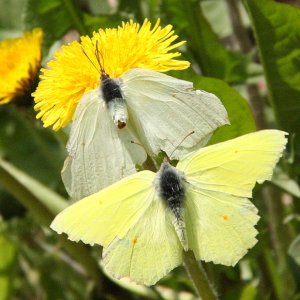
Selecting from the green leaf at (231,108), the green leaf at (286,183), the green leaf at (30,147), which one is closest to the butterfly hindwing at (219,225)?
the green leaf at (231,108)

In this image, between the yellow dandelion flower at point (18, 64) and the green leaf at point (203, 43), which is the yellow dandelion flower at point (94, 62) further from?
the green leaf at point (203, 43)

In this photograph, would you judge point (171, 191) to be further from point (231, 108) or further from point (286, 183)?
point (286, 183)

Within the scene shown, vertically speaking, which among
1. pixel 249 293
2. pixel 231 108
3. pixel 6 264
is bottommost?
pixel 249 293

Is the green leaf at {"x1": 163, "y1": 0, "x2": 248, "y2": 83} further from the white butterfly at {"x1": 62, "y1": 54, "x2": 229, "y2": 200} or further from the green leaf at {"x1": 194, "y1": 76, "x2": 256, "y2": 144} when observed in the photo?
the white butterfly at {"x1": 62, "y1": 54, "x2": 229, "y2": 200}

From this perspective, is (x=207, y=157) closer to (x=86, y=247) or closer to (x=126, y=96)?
(x=126, y=96)

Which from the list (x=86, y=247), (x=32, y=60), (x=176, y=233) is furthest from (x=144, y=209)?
(x=86, y=247)

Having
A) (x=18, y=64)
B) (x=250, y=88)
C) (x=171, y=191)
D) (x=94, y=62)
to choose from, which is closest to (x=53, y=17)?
(x=18, y=64)

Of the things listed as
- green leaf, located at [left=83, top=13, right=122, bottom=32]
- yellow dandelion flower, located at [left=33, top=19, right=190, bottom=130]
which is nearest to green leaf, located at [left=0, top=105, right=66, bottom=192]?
green leaf, located at [left=83, top=13, right=122, bottom=32]
